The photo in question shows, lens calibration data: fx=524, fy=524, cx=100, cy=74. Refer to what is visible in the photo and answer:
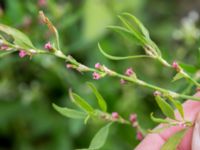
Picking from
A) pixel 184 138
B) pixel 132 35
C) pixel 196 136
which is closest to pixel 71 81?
pixel 184 138

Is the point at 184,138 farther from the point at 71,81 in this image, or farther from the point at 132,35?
the point at 71,81

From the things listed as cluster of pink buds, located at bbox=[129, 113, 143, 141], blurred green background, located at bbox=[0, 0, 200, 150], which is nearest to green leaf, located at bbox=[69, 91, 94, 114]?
cluster of pink buds, located at bbox=[129, 113, 143, 141]

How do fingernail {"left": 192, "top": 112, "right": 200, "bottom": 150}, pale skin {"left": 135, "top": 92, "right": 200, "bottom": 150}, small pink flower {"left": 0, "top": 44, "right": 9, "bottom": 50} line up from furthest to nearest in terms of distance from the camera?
pale skin {"left": 135, "top": 92, "right": 200, "bottom": 150}
fingernail {"left": 192, "top": 112, "right": 200, "bottom": 150}
small pink flower {"left": 0, "top": 44, "right": 9, "bottom": 50}

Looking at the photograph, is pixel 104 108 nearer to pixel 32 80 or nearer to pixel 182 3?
pixel 32 80

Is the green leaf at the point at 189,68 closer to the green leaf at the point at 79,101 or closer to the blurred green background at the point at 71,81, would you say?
the green leaf at the point at 79,101

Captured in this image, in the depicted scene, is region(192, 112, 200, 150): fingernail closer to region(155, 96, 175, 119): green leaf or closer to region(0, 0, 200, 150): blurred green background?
region(155, 96, 175, 119): green leaf

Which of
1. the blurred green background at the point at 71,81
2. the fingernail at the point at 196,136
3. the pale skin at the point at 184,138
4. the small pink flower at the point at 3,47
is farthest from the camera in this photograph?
the blurred green background at the point at 71,81

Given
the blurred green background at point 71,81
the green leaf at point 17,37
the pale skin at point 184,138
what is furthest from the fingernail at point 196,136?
the blurred green background at point 71,81

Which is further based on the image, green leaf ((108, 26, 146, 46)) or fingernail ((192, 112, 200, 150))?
fingernail ((192, 112, 200, 150))
